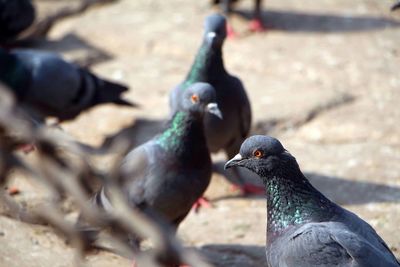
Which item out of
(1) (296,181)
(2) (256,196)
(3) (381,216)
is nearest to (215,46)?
(2) (256,196)

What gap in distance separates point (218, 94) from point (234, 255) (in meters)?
1.33

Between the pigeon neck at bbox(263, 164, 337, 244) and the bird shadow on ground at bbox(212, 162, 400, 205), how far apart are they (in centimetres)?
198

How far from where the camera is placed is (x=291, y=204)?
12.8 ft

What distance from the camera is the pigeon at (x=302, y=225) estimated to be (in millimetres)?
3590

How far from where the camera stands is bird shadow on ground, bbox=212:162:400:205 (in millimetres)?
5879

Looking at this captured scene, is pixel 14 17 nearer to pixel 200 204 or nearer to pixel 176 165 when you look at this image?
pixel 200 204

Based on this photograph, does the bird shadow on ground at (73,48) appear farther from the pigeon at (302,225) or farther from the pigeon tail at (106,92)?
the pigeon at (302,225)

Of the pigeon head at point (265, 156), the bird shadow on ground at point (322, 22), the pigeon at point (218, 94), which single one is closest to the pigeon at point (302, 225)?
the pigeon head at point (265, 156)

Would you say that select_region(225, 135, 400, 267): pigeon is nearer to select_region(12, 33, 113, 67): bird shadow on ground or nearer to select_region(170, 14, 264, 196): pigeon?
select_region(170, 14, 264, 196): pigeon

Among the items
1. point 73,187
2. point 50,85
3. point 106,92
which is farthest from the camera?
point 106,92

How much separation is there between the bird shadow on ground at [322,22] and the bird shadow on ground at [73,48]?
2.07m

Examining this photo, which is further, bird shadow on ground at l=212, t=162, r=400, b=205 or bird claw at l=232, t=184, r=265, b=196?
bird claw at l=232, t=184, r=265, b=196

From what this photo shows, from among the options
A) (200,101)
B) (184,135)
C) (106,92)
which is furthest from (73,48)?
(184,135)

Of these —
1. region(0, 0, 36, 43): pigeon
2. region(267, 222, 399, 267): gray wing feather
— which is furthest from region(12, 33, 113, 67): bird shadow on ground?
region(267, 222, 399, 267): gray wing feather
